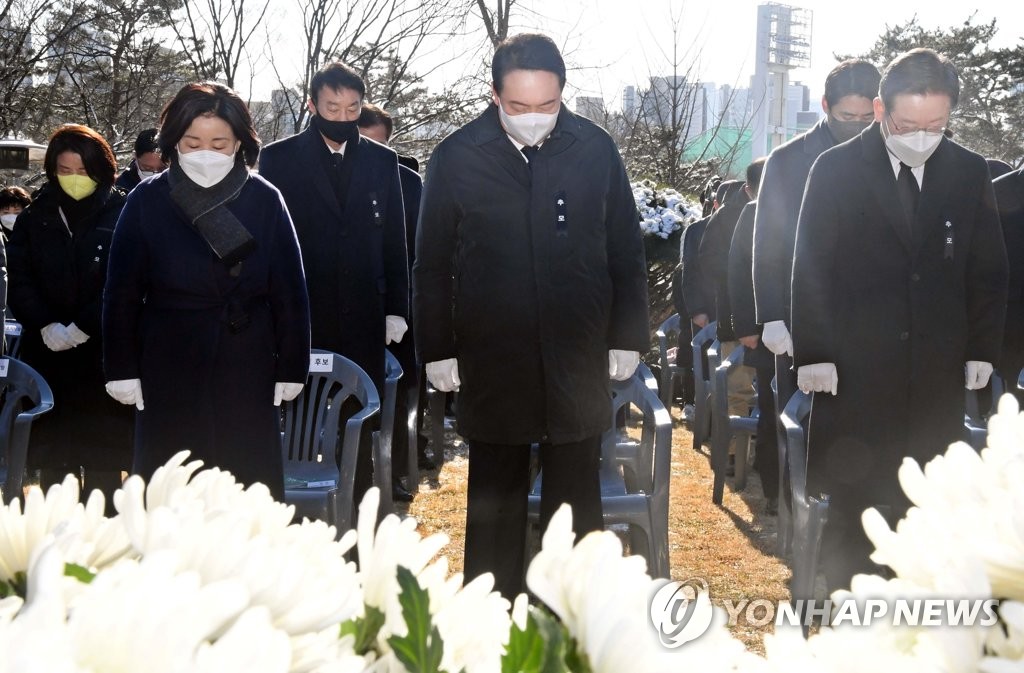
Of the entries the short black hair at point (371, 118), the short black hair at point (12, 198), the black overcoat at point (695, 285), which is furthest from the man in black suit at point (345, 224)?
the short black hair at point (12, 198)

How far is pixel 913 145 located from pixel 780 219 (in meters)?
1.24

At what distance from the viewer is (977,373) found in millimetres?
4016

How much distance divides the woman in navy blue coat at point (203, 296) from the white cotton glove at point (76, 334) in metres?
1.26

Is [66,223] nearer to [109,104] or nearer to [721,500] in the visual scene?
[721,500]

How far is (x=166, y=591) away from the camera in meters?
0.49

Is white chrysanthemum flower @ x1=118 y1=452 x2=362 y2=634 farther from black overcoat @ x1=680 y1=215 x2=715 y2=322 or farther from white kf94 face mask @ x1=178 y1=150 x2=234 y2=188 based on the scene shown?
black overcoat @ x1=680 y1=215 x2=715 y2=322

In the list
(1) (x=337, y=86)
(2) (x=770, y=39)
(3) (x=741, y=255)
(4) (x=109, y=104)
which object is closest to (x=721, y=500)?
(3) (x=741, y=255)

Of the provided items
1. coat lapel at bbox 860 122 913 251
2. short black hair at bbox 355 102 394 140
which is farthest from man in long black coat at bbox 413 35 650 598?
short black hair at bbox 355 102 394 140

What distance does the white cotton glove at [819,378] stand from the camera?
400 cm

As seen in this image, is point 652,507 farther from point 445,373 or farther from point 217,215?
point 217,215

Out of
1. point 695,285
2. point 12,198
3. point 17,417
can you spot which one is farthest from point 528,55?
point 12,198

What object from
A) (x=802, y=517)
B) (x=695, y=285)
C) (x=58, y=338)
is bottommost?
(x=802, y=517)

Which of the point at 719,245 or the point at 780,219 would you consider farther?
the point at 719,245

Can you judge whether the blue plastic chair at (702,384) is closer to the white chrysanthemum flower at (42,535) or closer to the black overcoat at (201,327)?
the black overcoat at (201,327)
